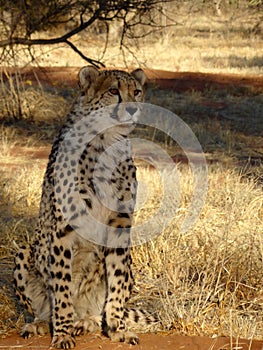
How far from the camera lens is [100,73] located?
3701 mm

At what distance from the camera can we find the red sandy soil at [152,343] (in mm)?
3391

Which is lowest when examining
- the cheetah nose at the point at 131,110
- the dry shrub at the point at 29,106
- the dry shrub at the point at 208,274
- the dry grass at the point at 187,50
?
the dry shrub at the point at 208,274

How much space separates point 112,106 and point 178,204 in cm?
230

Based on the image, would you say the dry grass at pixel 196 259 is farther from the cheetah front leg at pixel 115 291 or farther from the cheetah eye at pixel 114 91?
the cheetah eye at pixel 114 91

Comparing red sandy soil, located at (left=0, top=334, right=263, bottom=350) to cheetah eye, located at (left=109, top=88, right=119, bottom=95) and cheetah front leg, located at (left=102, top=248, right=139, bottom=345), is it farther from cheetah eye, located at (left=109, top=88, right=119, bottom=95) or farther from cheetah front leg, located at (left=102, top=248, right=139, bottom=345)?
cheetah eye, located at (left=109, top=88, right=119, bottom=95)

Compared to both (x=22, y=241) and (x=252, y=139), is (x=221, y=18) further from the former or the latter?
(x=22, y=241)

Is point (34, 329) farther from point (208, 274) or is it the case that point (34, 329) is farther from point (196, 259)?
point (196, 259)

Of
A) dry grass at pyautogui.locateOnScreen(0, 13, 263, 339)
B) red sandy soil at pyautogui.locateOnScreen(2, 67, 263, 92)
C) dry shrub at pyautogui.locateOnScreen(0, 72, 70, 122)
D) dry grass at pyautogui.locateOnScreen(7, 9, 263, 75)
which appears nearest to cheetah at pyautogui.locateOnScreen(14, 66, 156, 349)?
dry grass at pyautogui.locateOnScreen(0, 13, 263, 339)

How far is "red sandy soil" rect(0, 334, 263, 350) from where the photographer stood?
11.1 feet

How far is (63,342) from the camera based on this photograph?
3.57 metres

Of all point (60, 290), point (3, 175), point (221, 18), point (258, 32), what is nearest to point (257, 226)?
point (60, 290)

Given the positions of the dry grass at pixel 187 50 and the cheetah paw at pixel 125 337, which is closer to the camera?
the cheetah paw at pixel 125 337

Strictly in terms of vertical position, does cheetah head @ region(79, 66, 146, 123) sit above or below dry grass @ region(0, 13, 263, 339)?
above

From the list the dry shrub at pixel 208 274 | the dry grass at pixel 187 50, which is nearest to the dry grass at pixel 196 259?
the dry shrub at pixel 208 274
